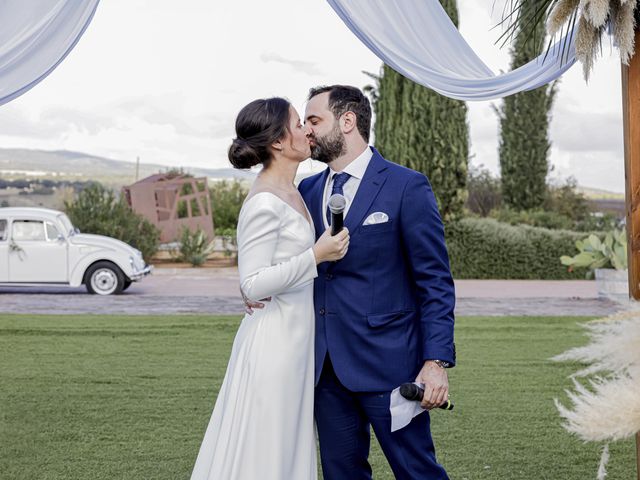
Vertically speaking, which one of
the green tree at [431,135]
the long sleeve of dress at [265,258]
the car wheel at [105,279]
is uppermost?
the green tree at [431,135]

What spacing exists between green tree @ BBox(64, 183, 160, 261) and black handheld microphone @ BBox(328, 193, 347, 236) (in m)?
15.6

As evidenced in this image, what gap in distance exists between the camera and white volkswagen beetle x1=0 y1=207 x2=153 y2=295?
13430 mm

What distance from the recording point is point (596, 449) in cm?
498

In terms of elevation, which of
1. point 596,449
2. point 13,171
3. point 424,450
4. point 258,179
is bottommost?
point 596,449

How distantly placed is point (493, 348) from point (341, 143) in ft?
20.1

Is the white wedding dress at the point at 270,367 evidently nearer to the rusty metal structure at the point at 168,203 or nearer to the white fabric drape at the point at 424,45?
the white fabric drape at the point at 424,45

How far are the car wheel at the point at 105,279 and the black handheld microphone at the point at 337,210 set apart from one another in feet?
37.9

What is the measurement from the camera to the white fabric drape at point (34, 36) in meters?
4.04

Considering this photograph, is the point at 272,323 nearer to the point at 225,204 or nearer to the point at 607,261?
the point at 607,261

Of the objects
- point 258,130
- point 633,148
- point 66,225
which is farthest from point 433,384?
point 66,225

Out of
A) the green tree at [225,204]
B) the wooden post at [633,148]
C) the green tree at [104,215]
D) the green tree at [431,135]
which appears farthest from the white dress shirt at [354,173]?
the green tree at [225,204]

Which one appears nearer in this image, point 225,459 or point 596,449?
point 225,459

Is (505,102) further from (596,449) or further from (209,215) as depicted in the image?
(596,449)

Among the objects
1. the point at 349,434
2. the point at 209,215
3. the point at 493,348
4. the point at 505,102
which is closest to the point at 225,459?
the point at 349,434
